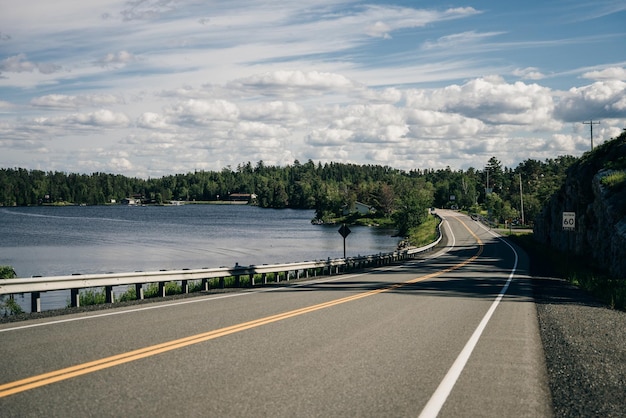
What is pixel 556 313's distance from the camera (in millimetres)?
14547

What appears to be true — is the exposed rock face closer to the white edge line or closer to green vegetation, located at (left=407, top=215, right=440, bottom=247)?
the white edge line

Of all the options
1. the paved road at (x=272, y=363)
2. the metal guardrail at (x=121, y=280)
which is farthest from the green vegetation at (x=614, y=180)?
the paved road at (x=272, y=363)

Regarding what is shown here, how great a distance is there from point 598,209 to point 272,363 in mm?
32046

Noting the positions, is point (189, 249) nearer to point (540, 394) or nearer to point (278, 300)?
point (278, 300)

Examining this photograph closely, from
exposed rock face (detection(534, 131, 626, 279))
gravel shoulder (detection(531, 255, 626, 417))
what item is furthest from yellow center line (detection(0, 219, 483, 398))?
exposed rock face (detection(534, 131, 626, 279))

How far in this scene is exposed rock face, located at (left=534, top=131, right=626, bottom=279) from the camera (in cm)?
2900

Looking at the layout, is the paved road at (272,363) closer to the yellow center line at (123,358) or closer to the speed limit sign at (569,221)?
the yellow center line at (123,358)

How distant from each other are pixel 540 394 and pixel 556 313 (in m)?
8.42

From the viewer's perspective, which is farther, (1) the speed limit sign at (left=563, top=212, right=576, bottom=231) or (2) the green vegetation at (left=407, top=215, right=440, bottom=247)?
(2) the green vegetation at (left=407, top=215, right=440, bottom=247)

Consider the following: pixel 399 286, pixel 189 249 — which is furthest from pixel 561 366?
pixel 189 249

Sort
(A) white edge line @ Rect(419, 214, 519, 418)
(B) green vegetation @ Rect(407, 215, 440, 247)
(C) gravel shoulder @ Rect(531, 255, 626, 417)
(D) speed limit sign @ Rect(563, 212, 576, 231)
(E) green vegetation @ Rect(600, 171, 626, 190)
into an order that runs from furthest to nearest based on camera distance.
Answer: (B) green vegetation @ Rect(407, 215, 440, 247), (E) green vegetation @ Rect(600, 171, 626, 190), (D) speed limit sign @ Rect(563, 212, 576, 231), (C) gravel shoulder @ Rect(531, 255, 626, 417), (A) white edge line @ Rect(419, 214, 519, 418)

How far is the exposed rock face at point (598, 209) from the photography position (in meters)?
29.0

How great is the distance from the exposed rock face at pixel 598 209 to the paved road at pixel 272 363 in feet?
57.9

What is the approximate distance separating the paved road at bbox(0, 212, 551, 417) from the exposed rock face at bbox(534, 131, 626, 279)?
17.6 metres
